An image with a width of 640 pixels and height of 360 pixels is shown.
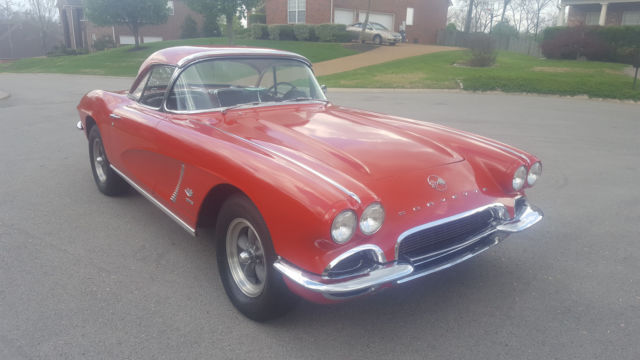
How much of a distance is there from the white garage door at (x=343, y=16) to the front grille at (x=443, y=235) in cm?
3485

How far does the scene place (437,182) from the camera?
9.48 ft

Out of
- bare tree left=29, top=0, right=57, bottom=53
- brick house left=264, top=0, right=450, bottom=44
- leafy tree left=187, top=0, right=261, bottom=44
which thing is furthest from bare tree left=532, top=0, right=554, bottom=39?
bare tree left=29, top=0, right=57, bottom=53

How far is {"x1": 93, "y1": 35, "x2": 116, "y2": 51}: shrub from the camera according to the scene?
42.1 meters

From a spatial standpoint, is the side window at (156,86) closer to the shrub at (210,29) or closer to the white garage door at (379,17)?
the white garage door at (379,17)

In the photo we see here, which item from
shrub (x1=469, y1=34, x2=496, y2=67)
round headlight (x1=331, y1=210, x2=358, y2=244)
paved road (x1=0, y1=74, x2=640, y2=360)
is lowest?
paved road (x1=0, y1=74, x2=640, y2=360)

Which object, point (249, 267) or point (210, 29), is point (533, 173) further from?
point (210, 29)

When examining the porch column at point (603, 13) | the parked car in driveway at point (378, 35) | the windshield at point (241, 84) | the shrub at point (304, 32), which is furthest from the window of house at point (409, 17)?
the windshield at point (241, 84)

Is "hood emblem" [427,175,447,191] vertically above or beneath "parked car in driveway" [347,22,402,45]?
beneath

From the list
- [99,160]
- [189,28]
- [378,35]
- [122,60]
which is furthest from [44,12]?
[99,160]

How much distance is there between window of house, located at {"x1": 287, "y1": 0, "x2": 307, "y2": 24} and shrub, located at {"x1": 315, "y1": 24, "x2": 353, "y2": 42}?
12.0ft

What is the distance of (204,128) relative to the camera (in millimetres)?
3346

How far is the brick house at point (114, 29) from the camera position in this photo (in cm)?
4675

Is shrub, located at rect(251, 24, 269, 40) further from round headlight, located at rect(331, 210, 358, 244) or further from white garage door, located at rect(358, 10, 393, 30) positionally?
round headlight, located at rect(331, 210, 358, 244)

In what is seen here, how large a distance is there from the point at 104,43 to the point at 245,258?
45.8 meters
